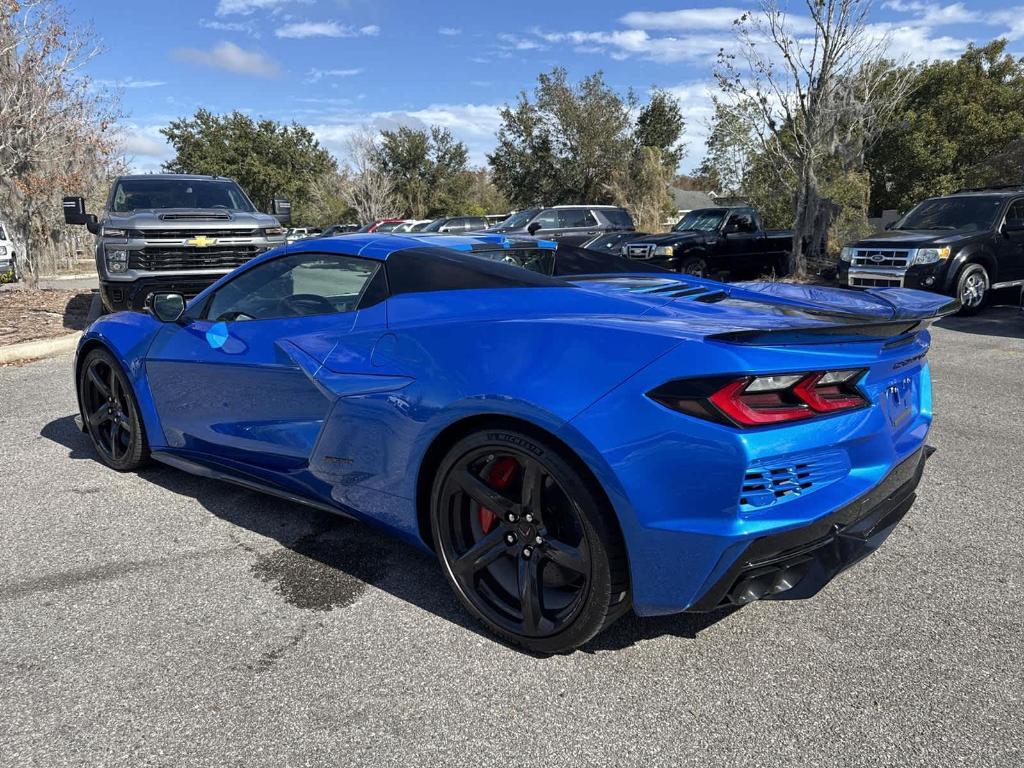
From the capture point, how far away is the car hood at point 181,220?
9.05 meters

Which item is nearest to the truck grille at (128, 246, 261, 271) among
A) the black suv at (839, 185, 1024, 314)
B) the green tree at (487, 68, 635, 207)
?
the black suv at (839, 185, 1024, 314)

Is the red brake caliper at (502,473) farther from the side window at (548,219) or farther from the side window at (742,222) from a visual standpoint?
the side window at (548,219)

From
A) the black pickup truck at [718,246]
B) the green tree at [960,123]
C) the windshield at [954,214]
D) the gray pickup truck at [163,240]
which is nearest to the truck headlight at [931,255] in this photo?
the windshield at [954,214]

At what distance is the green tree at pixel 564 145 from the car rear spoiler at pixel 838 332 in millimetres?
35698

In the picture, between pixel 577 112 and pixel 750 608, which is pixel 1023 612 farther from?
pixel 577 112

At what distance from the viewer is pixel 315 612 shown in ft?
9.45

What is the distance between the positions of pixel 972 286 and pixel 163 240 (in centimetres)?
1103

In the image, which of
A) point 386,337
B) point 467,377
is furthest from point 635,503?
point 386,337

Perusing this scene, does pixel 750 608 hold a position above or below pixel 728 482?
below

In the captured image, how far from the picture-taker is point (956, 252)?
10656 mm

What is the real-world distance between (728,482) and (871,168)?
41.2m

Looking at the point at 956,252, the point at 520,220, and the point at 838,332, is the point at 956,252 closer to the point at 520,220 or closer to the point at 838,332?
the point at 838,332

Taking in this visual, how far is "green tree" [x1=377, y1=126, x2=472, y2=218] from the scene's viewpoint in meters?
49.6

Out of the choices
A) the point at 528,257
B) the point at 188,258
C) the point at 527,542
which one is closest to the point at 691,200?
the point at 188,258
